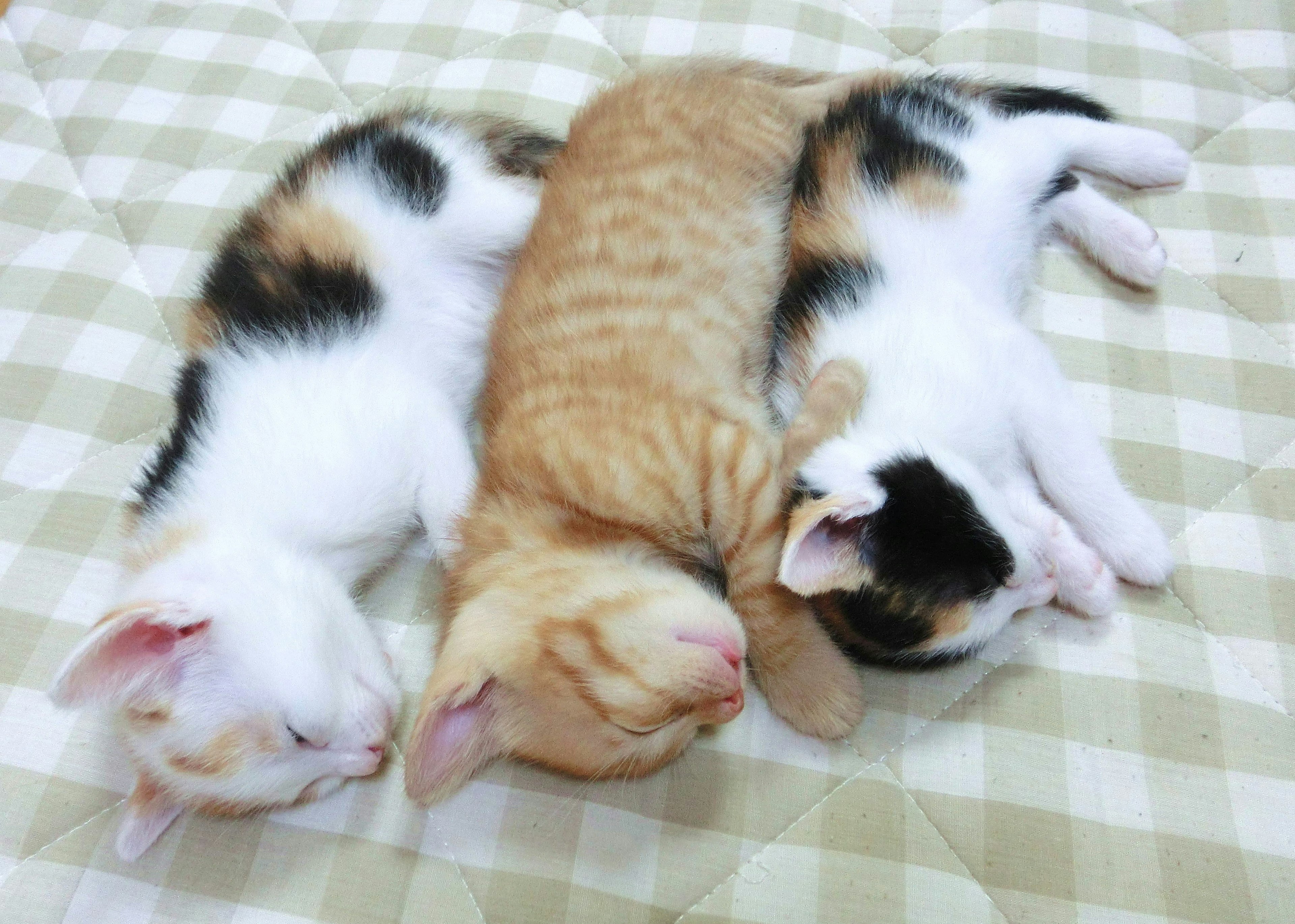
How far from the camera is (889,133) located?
134cm

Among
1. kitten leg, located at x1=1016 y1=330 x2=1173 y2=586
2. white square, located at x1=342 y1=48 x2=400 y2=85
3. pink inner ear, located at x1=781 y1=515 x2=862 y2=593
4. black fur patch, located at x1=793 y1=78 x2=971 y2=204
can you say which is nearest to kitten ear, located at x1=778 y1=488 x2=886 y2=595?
pink inner ear, located at x1=781 y1=515 x2=862 y2=593

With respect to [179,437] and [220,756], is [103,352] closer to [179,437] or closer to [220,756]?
[179,437]

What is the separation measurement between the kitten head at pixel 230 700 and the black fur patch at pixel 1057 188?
4.12 feet

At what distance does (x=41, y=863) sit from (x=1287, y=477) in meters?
1.73

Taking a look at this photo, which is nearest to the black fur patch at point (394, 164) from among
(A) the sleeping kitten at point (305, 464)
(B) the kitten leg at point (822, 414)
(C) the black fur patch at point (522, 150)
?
(A) the sleeping kitten at point (305, 464)

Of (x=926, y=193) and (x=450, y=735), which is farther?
(x=926, y=193)

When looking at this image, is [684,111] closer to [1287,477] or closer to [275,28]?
[275,28]

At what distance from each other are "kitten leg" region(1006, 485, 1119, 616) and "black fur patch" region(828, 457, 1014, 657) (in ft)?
0.36

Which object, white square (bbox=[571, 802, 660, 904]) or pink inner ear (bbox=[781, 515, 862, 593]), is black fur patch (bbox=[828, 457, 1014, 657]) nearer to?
pink inner ear (bbox=[781, 515, 862, 593])

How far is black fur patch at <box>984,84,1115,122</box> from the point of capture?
4.81 feet

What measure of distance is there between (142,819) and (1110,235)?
1582 mm

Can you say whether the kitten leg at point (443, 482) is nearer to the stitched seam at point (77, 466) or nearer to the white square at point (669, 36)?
the stitched seam at point (77, 466)

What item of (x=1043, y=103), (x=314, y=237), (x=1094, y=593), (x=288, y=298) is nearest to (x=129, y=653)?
(x=288, y=298)

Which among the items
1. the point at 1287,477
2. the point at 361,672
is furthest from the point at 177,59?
the point at 1287,477
